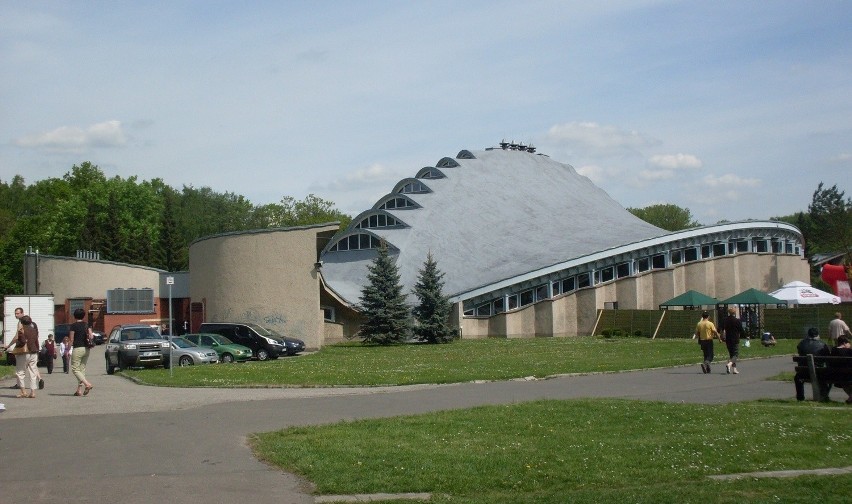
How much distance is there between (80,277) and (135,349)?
41.6 m

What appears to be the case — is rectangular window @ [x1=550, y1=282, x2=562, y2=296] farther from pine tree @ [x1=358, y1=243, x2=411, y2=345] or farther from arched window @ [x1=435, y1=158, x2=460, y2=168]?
arched window @ [x1=435, y1=158, x2=460, y2=168]

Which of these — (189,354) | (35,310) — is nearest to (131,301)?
(35,310)

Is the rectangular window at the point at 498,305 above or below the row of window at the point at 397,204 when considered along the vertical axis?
below

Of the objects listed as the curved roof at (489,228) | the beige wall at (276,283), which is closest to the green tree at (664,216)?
the curved roof at (489,228)

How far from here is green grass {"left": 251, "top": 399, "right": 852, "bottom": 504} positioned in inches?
362

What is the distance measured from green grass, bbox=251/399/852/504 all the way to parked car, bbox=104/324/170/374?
19155mm

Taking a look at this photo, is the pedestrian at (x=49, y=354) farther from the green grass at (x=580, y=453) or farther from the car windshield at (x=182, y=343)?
the green grass at (x=580, y=453)

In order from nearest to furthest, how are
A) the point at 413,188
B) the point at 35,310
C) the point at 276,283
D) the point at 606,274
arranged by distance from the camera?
the point at 35,310 → the point at 276,283 → the point at 606,274 → the point at 413,188

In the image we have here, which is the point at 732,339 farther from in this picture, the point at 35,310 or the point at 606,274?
the point at 606,274

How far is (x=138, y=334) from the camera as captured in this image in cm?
3334

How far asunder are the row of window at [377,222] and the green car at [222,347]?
101 ft

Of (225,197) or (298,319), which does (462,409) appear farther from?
(225,197)

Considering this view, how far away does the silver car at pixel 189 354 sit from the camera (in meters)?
35.0

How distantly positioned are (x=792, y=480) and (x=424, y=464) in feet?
12.9
